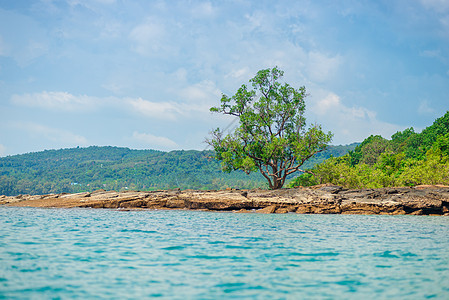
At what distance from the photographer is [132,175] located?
117 metres

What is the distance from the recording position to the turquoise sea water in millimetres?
6402

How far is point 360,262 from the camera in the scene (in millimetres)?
9023

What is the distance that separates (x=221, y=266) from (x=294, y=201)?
71.2 feet

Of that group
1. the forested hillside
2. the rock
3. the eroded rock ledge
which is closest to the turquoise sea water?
the eroded rock ledge

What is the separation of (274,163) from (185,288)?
109 ft

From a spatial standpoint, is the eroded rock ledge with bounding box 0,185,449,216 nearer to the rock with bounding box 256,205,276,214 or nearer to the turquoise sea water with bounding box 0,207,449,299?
the rock with bounding box 256,205,276,214

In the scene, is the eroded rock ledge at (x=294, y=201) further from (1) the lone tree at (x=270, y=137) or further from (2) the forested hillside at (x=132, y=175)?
(2) the forested hillside at (x=132, y=175)

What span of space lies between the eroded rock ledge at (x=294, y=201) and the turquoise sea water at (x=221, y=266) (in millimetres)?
14627

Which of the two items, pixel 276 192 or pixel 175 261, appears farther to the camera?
pixel 276 192

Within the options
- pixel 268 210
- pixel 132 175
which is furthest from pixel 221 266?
pixel 132 175

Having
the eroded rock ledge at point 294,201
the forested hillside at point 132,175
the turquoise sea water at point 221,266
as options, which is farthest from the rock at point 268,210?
the forested hillside at point 132,175

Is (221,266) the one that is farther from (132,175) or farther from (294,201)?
(132,175)

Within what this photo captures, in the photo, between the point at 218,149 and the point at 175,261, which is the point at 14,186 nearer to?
the point at 218,149

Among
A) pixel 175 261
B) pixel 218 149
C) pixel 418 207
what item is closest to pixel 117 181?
pixel 218 149
